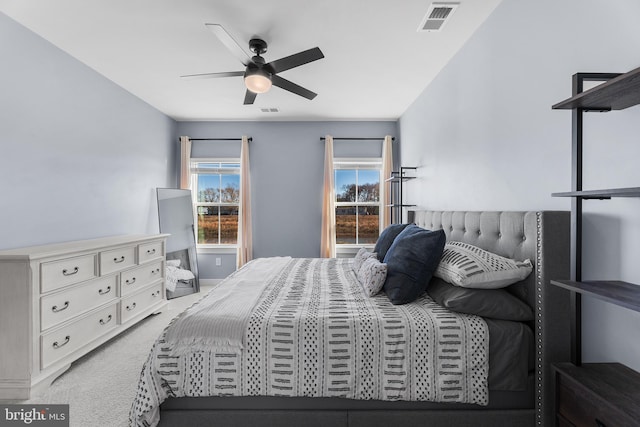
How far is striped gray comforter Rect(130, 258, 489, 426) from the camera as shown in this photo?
1.47 metres

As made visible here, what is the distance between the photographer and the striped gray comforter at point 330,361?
1.47 meters


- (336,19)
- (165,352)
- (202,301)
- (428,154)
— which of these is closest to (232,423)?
(165,352)

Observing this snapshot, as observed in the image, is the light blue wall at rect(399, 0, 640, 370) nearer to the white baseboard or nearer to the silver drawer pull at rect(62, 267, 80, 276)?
the silver drawer pull at rect(62, 267, 80, 276)

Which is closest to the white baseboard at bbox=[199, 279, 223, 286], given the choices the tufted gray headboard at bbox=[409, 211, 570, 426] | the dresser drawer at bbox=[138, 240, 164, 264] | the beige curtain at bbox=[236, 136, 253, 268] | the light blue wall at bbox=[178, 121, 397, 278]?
the beige curtain at bbox=[236, 136, 253, 268]

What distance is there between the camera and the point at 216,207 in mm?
5004

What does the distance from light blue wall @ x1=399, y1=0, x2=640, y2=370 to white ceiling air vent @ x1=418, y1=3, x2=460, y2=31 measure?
30 cm

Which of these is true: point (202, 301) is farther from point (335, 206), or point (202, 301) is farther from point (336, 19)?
point (335, 206)

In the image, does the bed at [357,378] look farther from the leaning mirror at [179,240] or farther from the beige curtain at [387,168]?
the beige curtain at [387,168]

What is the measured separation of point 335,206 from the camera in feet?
16.1

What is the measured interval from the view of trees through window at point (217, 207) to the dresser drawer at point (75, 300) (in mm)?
2182

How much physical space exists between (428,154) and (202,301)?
2.84 metres

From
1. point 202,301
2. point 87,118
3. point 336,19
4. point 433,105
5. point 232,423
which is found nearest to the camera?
point 232,423

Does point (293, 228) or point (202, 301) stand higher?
point (293, 228)

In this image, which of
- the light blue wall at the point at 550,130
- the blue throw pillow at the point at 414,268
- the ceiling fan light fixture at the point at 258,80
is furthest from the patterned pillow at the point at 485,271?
the ceiling fan light fixture at the point at 258,80
